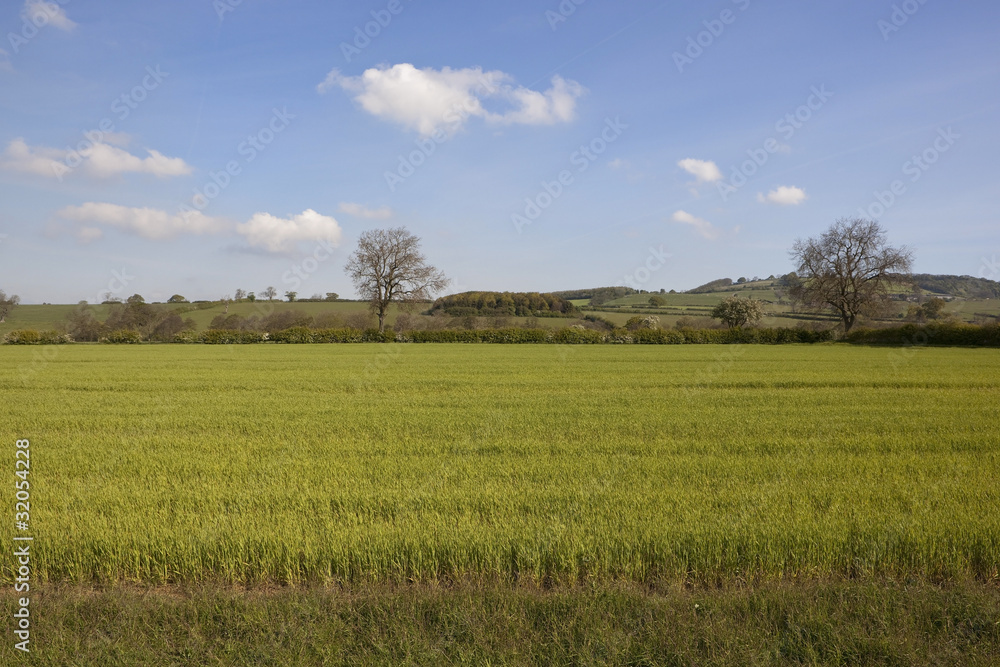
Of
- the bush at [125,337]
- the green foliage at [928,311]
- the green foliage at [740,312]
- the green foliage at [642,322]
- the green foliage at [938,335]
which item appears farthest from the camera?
the green foliage at [642,322]

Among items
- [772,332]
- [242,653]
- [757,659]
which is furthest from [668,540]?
[772,332]

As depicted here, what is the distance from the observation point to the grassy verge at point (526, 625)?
3.76 m

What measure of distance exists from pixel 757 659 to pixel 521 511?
3072 millimetres

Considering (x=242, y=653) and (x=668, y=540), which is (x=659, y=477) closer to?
(x=668, y=540)

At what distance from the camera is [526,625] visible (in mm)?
4117

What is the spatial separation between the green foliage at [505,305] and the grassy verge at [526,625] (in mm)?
74953

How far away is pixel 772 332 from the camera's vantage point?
5081 cm

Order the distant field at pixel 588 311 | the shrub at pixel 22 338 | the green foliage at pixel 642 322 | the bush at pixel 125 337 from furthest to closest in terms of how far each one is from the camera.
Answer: the distant field at pixel 588 311 < the green foliage at pixel 642 322 < the bush at pixel 125 337 < the shrub at pixel 22 338

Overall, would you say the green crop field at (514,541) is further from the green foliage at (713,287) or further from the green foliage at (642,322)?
the green foliage at (713,287)

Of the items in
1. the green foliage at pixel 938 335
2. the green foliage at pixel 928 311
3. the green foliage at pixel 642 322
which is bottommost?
the green foliage at pixel 938 335

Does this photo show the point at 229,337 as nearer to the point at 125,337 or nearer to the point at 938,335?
the point at 125,337

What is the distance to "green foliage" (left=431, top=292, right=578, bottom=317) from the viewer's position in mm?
81375

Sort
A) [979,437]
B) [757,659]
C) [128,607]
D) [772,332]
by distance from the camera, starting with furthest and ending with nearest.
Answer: [772,332]
[979,437]
[128,607]
[757,659]

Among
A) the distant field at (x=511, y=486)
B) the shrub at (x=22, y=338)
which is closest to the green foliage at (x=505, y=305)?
the shrub at (x=22, y=338)
